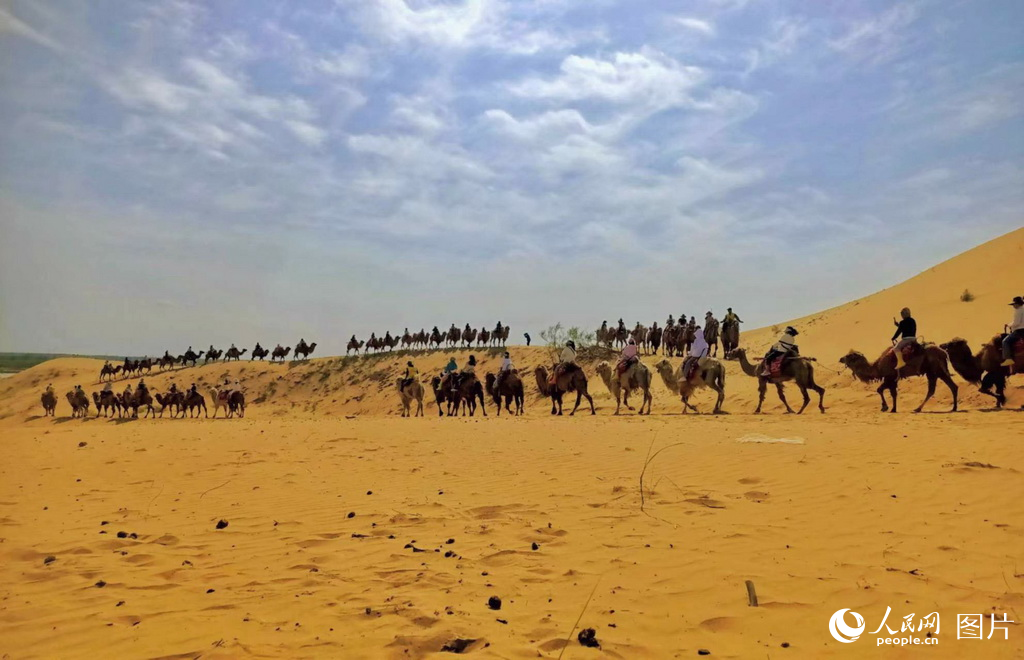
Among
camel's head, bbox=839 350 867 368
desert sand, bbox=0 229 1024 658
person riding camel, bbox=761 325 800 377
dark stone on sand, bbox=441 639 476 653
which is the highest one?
person riding camel, bbox=761 325 800 377

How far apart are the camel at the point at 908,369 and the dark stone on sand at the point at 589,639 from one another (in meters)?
15.7

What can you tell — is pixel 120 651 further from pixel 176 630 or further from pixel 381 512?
pixel 381 512

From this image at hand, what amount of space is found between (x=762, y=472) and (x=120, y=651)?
25.1 feet

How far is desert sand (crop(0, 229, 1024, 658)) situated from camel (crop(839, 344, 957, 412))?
3.91 m

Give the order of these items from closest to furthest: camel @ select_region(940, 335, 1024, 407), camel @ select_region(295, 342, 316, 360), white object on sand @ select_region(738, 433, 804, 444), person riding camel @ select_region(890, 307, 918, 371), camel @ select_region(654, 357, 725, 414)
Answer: white object on sand @ select_region(738, 433, 804, 444), camel @ select_region(940, 335, 1024, 407), person riding camel @ select_region(890, 307, 918, 371), camel @ select_region(654, 357, 725, 414), camel @ select_region(295, 342, 316, 360)

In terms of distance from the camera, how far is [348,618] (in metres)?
4.12

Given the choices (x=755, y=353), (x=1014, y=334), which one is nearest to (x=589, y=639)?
(x=1014, y=334)

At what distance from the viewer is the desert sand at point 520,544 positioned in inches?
154

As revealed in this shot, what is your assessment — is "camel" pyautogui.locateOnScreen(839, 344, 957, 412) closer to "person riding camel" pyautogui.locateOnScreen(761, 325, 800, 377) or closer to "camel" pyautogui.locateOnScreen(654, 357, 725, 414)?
"person riding camel" pyautogui.locateOnScreen(761, 325, 800, 377)

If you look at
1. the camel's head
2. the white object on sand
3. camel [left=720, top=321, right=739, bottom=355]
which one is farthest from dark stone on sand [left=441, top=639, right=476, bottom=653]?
camel [left=720, top=321, right=739, bottom=355]

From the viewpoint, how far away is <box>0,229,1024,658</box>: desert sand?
154 inches

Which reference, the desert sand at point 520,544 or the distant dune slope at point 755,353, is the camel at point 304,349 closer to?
the distant dune slope at point 755,353

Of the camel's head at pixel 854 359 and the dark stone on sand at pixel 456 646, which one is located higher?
the camel's head at pixel 854 359

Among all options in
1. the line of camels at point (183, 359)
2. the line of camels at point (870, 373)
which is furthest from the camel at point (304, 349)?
the line of camels at point (870, 373)
